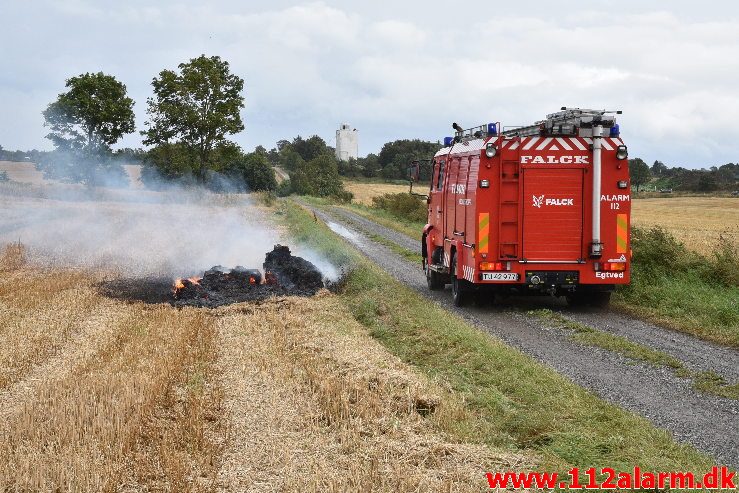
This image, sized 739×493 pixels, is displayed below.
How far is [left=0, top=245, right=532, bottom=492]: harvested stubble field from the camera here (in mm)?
6391

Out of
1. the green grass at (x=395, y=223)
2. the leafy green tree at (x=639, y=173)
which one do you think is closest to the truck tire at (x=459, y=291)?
the green grass at (x=395, y=223)

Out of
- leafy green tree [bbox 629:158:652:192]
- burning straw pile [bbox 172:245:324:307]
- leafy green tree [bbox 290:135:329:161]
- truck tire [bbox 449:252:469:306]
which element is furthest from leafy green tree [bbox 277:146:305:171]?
truck tire [bbox 449:252:469:306]

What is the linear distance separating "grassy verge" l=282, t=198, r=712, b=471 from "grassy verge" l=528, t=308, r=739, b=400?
1.62 metres

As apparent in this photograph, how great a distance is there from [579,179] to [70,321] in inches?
372

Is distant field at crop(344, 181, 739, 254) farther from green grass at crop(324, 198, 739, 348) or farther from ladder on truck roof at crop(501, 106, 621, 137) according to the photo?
ladder on truck roof at crop(501, 106, 621, 137)

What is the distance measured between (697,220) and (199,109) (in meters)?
34.6

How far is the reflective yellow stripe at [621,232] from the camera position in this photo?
1577 cm

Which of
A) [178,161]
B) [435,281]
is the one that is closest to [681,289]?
[435,281]

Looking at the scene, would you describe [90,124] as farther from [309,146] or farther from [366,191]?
[309,146]

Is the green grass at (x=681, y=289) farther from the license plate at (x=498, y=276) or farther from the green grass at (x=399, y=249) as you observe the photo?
the green grass at (x=399, y=249)

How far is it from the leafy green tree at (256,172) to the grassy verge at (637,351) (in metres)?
68.4

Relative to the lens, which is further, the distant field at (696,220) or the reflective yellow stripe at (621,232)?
the distant field at (696,220)

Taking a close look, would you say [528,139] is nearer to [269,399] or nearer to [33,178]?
[269,399]

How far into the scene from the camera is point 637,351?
12172mm
